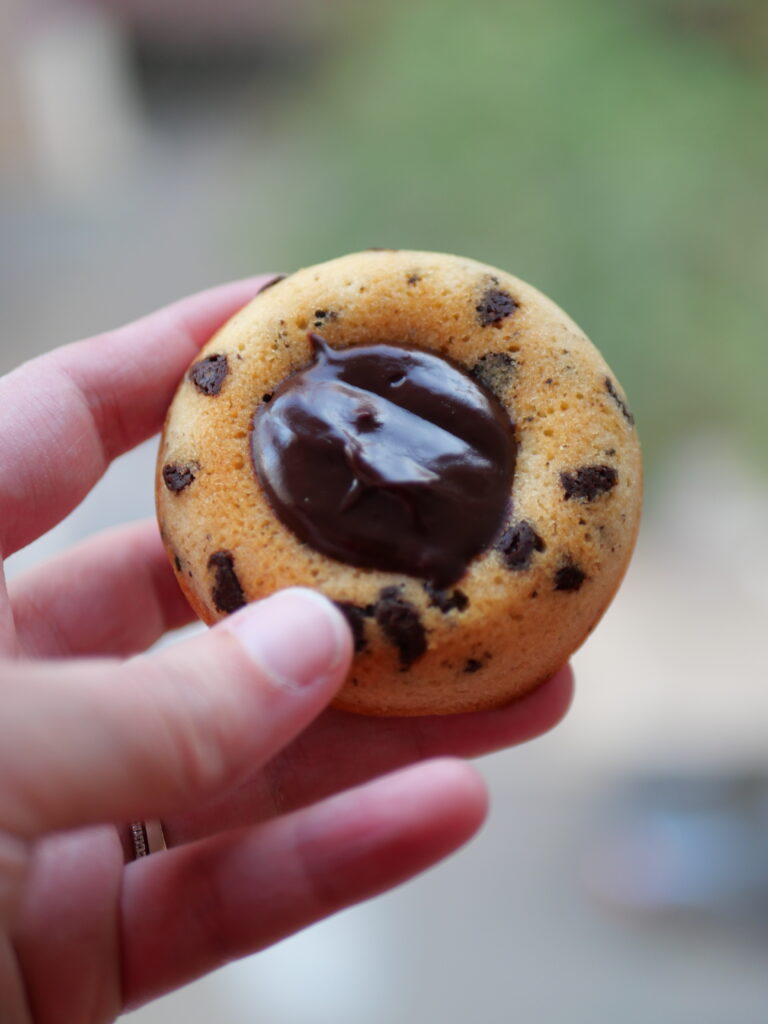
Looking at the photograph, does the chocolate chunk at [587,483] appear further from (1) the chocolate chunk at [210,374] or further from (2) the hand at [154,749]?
(1) the chocolate chunk at [210,374]

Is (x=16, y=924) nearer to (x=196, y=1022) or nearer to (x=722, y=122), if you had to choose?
(x=196, y=1022)

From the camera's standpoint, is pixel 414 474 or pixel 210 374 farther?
pixel 210 374

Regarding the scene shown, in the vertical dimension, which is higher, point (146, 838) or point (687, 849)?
point (146, 838)

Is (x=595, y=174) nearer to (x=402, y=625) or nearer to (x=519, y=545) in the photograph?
(x=519, y=545)

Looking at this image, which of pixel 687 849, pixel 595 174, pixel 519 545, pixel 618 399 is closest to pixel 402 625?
pixel 519 545

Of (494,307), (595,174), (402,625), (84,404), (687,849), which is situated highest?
(595,174)

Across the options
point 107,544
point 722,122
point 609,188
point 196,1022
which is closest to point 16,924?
point 107,544

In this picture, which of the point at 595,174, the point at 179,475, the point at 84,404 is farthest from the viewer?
the point at 595,174

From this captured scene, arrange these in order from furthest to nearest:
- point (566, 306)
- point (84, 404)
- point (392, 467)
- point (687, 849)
Answer: point (566, 306)
point (687, 849)
point (84, 404)
point (392, 467)
